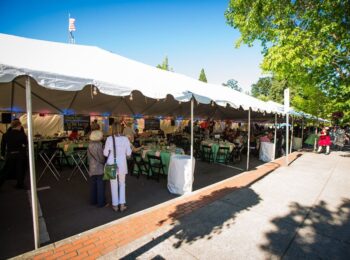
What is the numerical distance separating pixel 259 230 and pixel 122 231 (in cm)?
246

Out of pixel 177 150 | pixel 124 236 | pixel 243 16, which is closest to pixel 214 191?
pixel 177 150

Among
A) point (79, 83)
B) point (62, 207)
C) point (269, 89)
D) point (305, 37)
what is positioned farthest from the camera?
point (269, 89)

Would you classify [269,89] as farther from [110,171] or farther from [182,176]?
[110,171]

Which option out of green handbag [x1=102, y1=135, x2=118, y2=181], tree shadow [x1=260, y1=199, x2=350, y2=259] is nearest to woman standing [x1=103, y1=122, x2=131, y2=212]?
green handbag [x1=102, y1=135, x2=118, y2=181]

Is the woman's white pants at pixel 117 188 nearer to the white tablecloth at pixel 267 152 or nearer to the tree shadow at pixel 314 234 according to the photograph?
the tree shadow at pixel 314 234

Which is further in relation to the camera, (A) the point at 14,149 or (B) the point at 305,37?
(B) the point at 305,37

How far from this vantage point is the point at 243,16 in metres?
11.7

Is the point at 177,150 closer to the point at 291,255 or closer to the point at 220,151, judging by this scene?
the point at 220,151

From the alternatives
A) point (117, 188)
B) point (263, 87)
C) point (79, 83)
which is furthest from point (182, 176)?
point (263, 87)

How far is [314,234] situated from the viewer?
352cm

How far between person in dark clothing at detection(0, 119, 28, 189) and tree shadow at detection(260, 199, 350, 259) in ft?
19.9

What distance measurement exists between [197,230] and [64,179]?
497cm

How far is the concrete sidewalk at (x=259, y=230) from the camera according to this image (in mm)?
2980

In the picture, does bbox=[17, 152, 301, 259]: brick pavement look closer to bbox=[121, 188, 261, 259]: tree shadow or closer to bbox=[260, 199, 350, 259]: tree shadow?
bbox=[121, 188, 261, 259]: tree shadow
